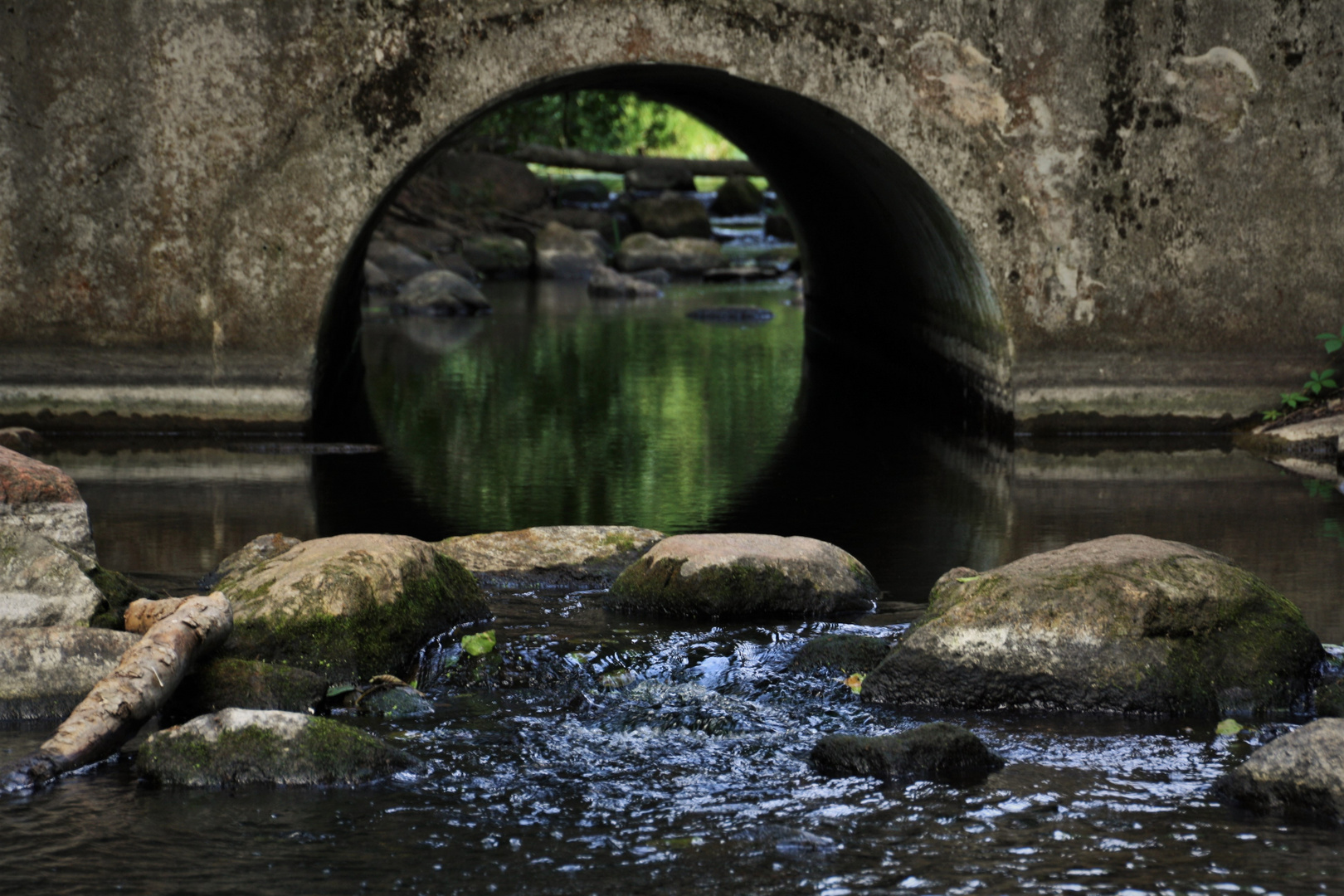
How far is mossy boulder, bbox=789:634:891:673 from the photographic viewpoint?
546 cm

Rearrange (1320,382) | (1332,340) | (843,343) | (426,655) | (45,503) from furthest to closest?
(843,343), (1320,382), (1332,340), (45,503), (426,655)

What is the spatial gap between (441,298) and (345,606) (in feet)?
49.6

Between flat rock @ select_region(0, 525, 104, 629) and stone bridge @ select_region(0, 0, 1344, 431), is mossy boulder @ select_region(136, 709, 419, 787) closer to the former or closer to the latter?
flat rock @ select_region(0, 525, 104, 629)

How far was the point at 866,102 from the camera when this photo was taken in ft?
31.1

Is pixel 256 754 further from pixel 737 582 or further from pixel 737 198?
pixel 737 198

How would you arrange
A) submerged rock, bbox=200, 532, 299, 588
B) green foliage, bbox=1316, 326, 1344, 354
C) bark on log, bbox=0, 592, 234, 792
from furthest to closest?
1. green foliage, bbox=1316, 326, 1344, 354
2. submerged rock, bbox=200, 532, 299, 588
3. bark on log, bbox=0, 592, 234, 792

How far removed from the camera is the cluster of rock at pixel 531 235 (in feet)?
77.1

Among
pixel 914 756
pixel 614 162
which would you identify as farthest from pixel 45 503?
pixel 614 162

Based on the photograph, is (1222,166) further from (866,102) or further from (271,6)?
(271,6)

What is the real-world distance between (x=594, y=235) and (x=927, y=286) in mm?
15885

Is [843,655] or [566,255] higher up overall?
[566,255]

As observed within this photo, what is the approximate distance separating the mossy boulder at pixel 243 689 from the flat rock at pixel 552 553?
1568 millimetres

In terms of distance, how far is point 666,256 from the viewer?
26.7 m

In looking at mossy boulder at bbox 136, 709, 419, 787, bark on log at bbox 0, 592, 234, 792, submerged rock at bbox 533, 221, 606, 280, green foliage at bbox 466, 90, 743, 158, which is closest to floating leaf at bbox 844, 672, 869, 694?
mossy boulder at bbox 136, 709, 419, 787
